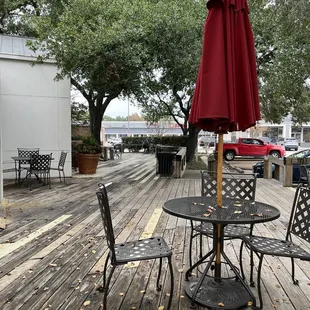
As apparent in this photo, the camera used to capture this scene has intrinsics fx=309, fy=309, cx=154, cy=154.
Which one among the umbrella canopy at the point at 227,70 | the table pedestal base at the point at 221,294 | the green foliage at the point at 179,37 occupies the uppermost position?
the green foliage at the point at 179,37

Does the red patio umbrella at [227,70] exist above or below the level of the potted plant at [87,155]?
above

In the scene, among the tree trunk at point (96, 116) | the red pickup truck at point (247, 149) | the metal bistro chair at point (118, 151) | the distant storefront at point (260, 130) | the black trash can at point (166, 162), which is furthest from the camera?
the distant storefront at point (260, 130)

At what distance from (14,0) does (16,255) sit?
11.8 metres

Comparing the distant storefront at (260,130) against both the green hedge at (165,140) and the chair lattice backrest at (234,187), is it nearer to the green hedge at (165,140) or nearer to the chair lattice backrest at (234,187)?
the green hedge at (165,140)

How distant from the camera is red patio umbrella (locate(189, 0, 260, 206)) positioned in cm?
212

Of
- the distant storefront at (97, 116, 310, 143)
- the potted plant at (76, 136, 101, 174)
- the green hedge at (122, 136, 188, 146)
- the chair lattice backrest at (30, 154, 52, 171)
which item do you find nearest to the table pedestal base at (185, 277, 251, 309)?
the chair lattice backrest at (30, 154, 52, 171)

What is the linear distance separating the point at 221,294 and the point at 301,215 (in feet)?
2.97

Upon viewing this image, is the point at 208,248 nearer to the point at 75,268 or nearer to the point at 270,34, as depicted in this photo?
the point at 75,268

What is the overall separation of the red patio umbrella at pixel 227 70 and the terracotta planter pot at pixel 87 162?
7538mm

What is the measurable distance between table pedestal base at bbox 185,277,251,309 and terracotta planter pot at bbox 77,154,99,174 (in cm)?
732

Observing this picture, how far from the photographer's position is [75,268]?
9.46 ft

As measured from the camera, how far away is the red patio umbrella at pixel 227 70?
2.12 m

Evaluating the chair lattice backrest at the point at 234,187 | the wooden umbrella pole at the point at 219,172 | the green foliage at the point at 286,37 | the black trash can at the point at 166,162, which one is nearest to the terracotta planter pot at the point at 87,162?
the black trash can at the point at 166,162

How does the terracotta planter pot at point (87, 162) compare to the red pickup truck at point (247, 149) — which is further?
the red pickup truck at point (247, 149)
